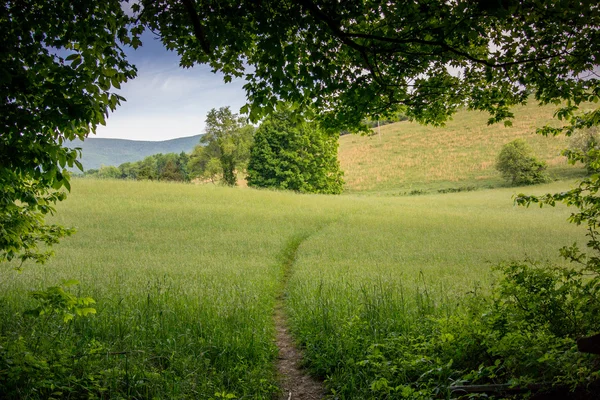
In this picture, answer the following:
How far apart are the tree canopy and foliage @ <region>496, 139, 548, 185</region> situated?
52.0 m

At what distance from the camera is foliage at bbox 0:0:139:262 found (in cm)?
422

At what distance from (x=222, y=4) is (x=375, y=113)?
12.7ft

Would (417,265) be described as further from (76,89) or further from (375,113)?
(76,89)

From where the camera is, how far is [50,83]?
4.32 meters

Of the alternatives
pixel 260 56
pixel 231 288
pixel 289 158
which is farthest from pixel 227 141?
pixel 260 56

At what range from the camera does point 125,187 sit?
34.7m

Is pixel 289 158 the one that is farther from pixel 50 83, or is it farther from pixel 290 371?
pixel 50 83

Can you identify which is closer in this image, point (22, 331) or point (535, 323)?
point (535, 323)

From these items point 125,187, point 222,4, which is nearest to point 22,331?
point 222,4

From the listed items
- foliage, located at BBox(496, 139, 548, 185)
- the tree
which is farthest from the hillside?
the tree

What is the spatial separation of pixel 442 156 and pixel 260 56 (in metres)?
75.2

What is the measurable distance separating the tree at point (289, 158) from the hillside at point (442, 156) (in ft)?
51.1

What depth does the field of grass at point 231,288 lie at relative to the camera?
4.80 m

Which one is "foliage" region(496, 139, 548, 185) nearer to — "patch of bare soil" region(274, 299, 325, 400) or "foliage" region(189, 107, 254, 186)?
"foliage" region(189, 107, 254, 186)
